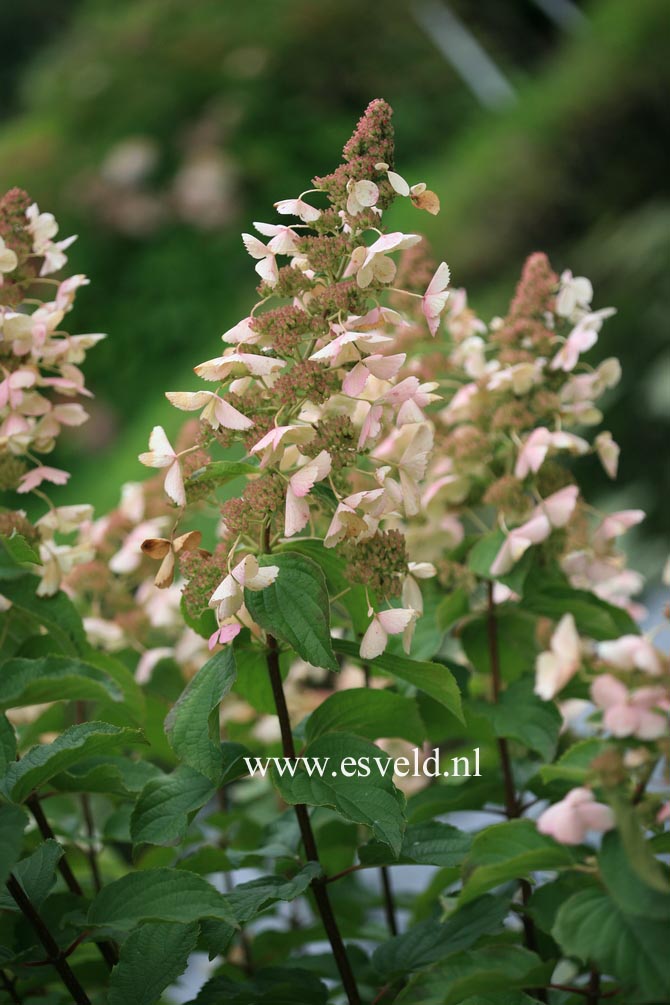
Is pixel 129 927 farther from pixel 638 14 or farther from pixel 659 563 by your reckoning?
pixel 638 14

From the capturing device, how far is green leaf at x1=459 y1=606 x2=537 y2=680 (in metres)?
0.93

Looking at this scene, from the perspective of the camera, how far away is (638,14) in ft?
10.6

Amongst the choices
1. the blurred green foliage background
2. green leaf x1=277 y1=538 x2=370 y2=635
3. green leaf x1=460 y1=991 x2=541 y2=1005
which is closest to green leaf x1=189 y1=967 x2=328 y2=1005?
green leaf x1=460 y1=991 x2=541 y2=1005

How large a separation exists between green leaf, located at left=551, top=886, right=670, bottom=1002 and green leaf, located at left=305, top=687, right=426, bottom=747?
0.20 m

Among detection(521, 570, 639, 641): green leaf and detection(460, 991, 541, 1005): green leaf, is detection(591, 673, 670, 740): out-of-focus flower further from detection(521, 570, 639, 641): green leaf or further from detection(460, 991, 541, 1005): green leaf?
detection(521, 570, 639, 641): green leaf

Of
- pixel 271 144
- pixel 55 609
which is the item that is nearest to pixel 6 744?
pixel 55 609

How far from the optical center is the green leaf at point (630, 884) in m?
0.55

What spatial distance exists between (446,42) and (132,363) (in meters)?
1.85

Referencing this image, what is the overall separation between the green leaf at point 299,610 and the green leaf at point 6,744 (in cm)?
17

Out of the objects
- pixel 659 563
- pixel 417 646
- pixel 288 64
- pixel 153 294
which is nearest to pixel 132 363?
pixel 153 294

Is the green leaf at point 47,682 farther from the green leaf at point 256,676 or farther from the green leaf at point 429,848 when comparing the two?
the green leaf at point 429,848

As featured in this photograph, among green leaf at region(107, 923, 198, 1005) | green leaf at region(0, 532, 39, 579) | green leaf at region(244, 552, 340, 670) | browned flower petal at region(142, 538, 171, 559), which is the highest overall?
green leaf at region(0, 532, 39, 579)

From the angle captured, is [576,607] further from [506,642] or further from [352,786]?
[352,786]

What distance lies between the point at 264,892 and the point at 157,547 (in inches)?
9.1
